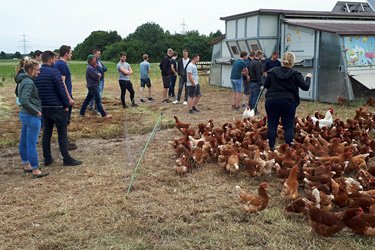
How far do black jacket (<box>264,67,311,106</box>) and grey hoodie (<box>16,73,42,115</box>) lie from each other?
11.5ft

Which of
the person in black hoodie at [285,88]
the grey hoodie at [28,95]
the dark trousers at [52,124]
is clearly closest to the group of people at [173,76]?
the dark trousers at [52,124]

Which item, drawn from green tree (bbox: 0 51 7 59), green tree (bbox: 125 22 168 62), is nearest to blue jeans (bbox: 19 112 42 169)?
green tree (bbox: 125 22 168 62)

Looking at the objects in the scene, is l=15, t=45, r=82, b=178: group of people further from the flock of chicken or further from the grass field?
the flock of chicken

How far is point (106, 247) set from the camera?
2967mm

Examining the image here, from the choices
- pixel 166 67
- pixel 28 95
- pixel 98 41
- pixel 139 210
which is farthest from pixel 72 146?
pixel 98 41

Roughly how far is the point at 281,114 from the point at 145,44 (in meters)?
53.1

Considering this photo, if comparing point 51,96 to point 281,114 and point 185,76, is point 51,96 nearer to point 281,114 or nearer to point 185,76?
point 281,114

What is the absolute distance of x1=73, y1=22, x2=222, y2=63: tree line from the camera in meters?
47.3

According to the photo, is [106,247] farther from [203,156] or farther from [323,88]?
[323,88]

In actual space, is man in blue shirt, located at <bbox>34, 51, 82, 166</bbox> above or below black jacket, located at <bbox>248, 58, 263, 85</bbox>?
below

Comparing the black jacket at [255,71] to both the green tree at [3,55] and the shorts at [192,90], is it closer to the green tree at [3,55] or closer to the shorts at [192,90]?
the shorts at [192,90]

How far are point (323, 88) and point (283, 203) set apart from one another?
7748 millimetres

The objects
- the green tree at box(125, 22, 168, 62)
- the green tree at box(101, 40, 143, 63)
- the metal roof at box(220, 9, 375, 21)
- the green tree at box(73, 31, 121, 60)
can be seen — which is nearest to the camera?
the metal roof at box(220, 9, 375, 21)

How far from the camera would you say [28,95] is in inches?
172
